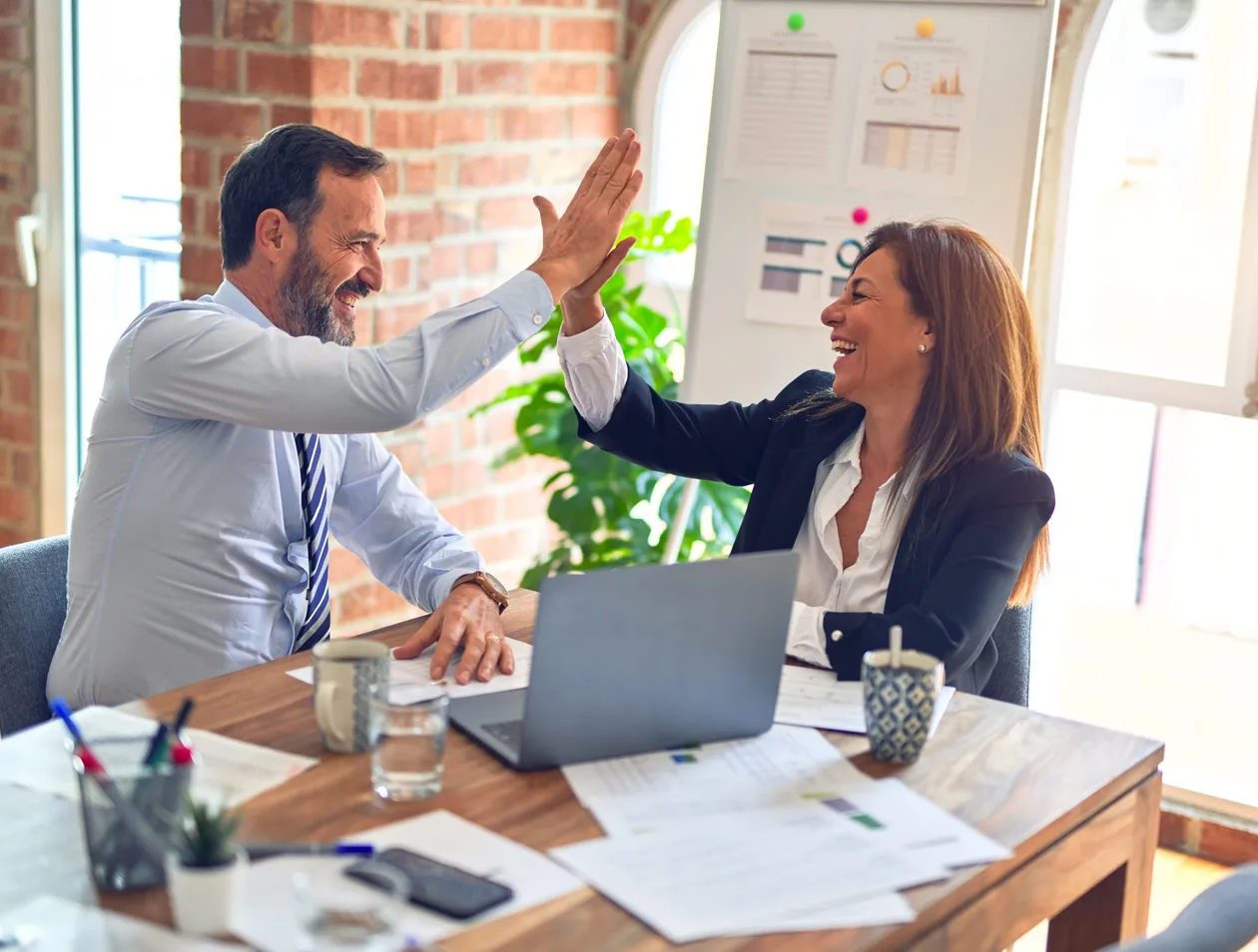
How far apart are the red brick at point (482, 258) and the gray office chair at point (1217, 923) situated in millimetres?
2476

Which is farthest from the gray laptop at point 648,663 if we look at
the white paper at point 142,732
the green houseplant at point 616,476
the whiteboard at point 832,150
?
the green houseplant at point 616,476

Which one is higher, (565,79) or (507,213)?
(565,79)

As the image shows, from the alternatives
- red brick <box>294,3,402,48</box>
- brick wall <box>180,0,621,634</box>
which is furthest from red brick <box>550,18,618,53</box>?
red brick <box>294,3,402,48</box>

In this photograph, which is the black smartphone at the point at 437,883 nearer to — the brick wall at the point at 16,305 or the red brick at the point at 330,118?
the red brick at the point at 330,118

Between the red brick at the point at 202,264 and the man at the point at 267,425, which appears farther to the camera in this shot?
the red brick at the point at 202,264

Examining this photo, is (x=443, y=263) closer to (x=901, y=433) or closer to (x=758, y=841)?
(x=901, y=433)

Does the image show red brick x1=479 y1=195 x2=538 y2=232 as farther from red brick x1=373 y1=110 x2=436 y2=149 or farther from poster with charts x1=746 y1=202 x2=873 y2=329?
poster with charts x1=746 y1=202 x2=873 y2=329

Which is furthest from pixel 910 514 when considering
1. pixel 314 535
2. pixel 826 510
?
pixel 314 535

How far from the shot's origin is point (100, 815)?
114 cm

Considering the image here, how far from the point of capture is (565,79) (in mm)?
3510

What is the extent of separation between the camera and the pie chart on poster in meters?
2.71

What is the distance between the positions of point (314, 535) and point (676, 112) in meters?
1.99

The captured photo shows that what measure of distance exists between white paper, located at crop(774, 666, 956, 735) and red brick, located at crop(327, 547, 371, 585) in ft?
4.81

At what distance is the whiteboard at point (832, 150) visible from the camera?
103 inches
